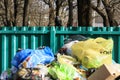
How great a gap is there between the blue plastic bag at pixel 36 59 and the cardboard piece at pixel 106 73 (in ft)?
2.63

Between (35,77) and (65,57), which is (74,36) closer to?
(65,57)

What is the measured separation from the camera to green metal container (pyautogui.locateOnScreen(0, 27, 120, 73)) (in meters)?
7.05

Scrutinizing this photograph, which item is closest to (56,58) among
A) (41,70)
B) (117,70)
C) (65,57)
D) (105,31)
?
(65,57)

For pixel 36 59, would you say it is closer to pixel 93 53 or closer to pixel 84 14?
pixel 93 53

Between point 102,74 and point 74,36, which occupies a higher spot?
point 74,36

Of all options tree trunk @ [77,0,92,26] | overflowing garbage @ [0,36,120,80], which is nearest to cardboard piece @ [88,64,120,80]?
overflowing garbage @ [0,36,120,80]

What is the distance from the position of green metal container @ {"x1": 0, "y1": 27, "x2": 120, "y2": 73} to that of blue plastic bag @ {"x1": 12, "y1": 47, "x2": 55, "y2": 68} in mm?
1241

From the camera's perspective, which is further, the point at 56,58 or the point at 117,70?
the point at 56,58

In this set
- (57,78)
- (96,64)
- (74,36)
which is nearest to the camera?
(57,78)

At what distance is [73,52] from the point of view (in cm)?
598

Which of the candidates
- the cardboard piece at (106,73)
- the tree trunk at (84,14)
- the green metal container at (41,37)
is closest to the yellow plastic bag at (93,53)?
Answer: the cardboard piece at (106,73)

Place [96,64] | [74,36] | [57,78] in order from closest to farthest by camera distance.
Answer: [57,78], [96,64], [74,36]

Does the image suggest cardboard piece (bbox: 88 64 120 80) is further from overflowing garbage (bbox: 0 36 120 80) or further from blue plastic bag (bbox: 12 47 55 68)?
blue plastic bag (bbox: 12 47 55 68)

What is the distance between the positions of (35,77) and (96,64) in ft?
3.34
